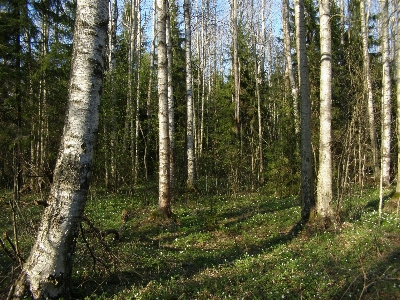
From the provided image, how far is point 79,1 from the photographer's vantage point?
4371 millimetres

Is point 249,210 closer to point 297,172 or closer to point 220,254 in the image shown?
point 297,172

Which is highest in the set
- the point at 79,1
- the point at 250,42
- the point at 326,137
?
the point at 250,42

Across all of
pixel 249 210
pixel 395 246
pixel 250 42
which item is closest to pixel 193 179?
pixel 249 210

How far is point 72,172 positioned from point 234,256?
4.16m

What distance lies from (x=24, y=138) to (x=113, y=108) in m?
4.54

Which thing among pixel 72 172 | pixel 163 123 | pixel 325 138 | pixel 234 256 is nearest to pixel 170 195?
pixel 163 123

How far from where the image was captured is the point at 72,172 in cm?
414

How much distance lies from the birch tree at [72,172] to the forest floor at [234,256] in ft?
Answer: 1.79

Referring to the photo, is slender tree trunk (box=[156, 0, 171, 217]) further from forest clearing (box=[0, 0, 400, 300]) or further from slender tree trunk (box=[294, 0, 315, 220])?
slender tree trunk (box=[294, 0, 315, 220])

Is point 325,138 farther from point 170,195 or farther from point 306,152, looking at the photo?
point 170,195

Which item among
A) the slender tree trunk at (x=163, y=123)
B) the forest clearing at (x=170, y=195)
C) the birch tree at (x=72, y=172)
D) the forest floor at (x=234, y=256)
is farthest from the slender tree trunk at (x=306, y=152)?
the birch tree at (x=72, y=172)

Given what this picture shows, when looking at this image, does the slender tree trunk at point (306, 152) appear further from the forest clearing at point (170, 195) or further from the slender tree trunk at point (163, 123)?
the slender tree trunk at point (163, 123)

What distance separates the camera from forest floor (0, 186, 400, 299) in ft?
16.1

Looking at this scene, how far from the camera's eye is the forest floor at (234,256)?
16.1ft
